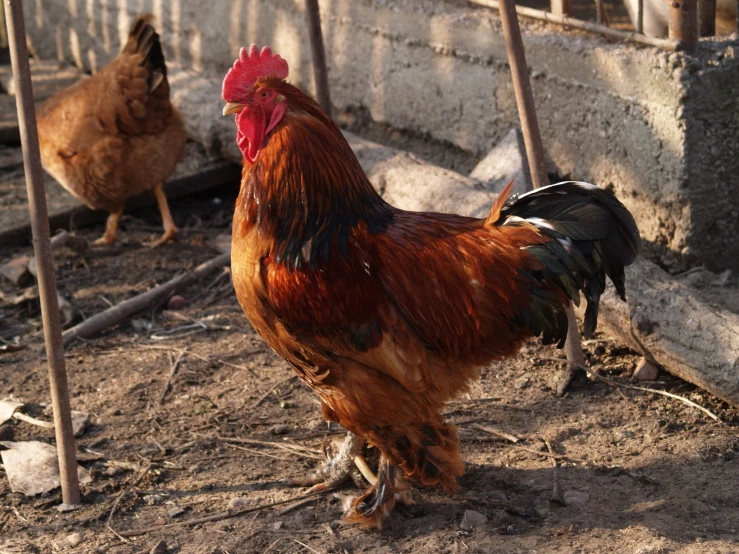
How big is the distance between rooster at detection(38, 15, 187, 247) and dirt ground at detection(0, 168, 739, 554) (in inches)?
49.1

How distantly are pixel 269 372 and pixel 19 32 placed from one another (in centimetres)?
216

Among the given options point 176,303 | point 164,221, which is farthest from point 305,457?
point 164,221

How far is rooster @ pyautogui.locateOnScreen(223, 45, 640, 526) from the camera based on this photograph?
313cm

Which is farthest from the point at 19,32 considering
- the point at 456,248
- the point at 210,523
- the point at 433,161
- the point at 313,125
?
the point at 433,161

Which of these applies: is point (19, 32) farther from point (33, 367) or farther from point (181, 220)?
point (181, 220)

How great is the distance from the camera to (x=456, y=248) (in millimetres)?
3275

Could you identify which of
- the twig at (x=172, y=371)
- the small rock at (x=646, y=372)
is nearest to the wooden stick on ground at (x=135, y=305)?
the twig at (x=172, y=371)

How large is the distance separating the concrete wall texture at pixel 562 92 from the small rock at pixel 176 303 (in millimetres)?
2091

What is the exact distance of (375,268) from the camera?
3.21 metres

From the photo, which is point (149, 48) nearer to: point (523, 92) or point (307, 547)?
point (523, 92)

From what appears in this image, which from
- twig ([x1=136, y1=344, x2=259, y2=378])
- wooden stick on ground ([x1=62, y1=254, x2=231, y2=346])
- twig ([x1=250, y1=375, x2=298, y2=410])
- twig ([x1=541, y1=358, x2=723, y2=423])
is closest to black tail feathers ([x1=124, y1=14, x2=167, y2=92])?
wooden stick on ground ([x1=62, y1=254, x2=231, y2=346])

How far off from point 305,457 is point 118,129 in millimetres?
3021

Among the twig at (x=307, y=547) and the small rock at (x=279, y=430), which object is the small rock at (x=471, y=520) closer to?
the twig at (x=307, y=547)

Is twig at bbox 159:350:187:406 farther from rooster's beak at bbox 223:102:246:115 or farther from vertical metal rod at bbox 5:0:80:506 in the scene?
rooster's beak at bbox 223:102:246:115
